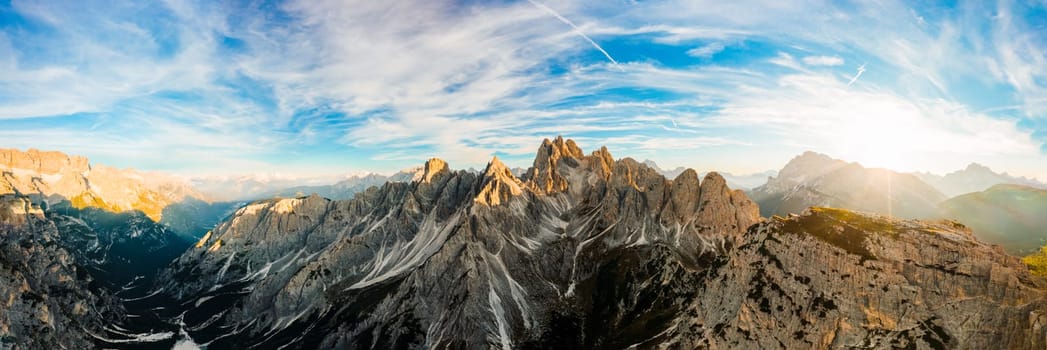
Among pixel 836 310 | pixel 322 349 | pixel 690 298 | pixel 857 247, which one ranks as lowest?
pixel 322 349

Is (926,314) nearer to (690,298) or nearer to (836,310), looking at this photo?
(836,310)

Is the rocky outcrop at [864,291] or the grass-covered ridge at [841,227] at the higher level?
the grass-covered ridge at [841,227]

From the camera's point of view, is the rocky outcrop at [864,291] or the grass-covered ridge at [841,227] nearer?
the rocky outcrop at [864,291]

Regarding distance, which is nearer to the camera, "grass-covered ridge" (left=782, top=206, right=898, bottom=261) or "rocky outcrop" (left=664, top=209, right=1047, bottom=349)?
"rocky outcrop" (left=664, top=209, right=1047, bottom=349)

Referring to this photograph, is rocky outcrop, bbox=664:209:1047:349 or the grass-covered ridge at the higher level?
the grass-covered ridge

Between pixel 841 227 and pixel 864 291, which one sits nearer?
pixel 864 291

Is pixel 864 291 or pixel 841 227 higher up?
pixel 841 227

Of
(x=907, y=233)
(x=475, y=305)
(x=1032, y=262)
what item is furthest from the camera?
(x=475, y=305)

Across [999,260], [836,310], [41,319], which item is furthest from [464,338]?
[41,319]

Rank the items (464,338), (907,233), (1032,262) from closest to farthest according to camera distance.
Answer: (1032,262), (907,233), (464,338)

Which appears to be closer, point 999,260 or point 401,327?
point 999,260

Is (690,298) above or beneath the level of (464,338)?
above
